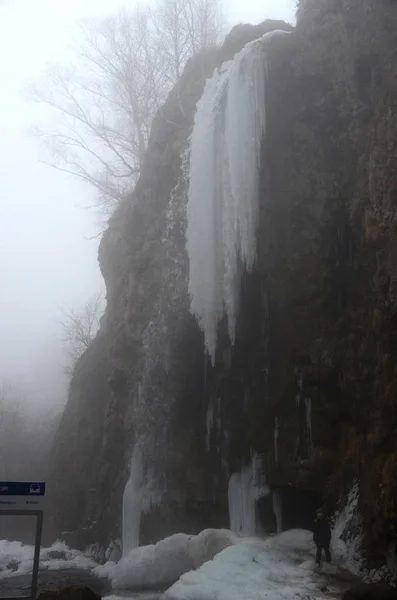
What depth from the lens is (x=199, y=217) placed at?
1570cm

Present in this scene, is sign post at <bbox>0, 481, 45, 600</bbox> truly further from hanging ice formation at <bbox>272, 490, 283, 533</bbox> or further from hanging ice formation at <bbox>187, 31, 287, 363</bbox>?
hanging ice formation at <bbox>187, 31, 287, 363</bbox>

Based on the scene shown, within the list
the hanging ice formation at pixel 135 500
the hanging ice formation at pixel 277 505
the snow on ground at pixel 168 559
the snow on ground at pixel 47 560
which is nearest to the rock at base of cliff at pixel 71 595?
the snow on ground at pixel 168 559

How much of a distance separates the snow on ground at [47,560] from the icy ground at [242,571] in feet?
1.08

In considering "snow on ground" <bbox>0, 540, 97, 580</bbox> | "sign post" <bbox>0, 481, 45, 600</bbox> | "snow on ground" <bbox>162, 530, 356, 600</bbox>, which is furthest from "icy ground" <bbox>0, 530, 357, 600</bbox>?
"sign post" <bbox>0, 481, 45, 600</bbox>

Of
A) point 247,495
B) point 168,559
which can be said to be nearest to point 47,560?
point 168,559

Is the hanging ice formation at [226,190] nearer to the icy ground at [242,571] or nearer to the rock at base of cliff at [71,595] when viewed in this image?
the icy ground at [242,571]

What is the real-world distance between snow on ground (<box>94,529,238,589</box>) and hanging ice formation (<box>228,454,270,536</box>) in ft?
1.42

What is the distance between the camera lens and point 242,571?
32.3 ft

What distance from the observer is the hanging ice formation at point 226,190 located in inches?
571

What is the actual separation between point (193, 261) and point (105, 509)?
7000mm

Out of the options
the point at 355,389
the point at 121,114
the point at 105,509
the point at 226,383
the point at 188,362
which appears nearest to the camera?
the point at 355,389

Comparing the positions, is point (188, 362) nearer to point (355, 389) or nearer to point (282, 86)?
point (355, 389)

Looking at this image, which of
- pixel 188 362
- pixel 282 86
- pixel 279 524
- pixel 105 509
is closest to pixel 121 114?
pixel 282 86

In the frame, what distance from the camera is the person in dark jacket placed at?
34.1 feet
